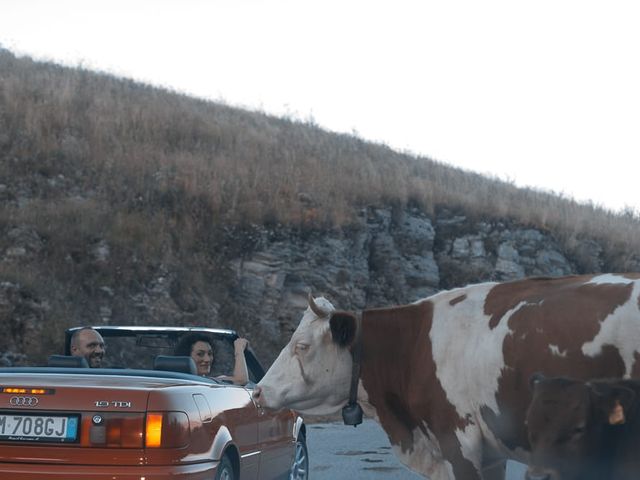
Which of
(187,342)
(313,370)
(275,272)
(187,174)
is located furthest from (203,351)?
(187,174)

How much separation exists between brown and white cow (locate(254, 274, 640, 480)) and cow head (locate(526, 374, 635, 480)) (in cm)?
76

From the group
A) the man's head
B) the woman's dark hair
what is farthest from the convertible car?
the woman's dark hair

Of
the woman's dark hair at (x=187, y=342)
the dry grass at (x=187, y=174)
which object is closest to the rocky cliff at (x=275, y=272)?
the dry grass at (x=187, y=174)

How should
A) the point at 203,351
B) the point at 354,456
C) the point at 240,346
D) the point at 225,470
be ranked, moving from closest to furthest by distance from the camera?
1. the point at 225,470
2. the point at 240,346
3. the point at 203,351
4. the point at 354,456

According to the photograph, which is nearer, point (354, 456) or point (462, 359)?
point (462, 359)

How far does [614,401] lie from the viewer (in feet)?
19.4

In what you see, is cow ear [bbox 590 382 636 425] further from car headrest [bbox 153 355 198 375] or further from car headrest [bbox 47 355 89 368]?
car headrest [bbox 47 355 89 368]

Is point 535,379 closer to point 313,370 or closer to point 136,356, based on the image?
point 313,370

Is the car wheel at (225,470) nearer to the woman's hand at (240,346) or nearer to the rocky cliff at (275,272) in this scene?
the woman's hand at (240,346)

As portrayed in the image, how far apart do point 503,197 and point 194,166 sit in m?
10.2

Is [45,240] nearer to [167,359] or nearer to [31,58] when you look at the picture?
[167,359]

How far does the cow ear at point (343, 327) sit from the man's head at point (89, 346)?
8.03 feet

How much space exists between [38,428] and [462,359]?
9.17 feet

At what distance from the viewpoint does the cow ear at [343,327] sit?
8383 mm
